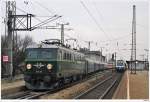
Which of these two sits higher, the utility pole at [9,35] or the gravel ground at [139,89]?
the utility pole at [9,35]

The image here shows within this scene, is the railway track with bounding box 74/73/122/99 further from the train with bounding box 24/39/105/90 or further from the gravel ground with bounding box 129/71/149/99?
the train with bounding box 24/39/105/90

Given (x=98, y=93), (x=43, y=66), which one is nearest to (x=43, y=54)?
(x=43, y=66)

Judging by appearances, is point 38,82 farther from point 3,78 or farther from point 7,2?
point 7,2

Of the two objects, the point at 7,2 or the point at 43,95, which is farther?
the point at 7,2

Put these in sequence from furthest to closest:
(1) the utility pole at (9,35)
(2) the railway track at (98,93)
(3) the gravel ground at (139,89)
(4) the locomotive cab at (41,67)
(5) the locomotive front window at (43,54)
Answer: (1) the utility pole at (9,35) → (5) the locomotive front window at (43,54) → (4) the locomotive cab at (41,67) → (3) the gravel ground at (139,89) → (2) the railway track at (98,93)

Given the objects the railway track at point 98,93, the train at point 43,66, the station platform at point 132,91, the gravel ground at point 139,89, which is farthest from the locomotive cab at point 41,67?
the gravel ground at point 139,89

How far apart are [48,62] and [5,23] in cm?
904

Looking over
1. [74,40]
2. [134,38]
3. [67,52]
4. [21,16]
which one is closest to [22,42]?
[74,40]

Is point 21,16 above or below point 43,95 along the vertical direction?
above

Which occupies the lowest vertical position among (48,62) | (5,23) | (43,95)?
(43,95)

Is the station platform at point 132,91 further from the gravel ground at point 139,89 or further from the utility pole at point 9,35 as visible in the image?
the utility pole at point 9,35

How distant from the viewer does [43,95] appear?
2064cm

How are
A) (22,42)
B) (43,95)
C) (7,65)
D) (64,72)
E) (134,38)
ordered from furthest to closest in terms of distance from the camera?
(22,42)
(134,38)
(7,65)
(64,72)
(43,95)

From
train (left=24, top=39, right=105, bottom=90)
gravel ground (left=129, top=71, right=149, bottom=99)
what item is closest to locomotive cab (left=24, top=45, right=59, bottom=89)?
train (left=24, top=39, right=105, bottom=90)
